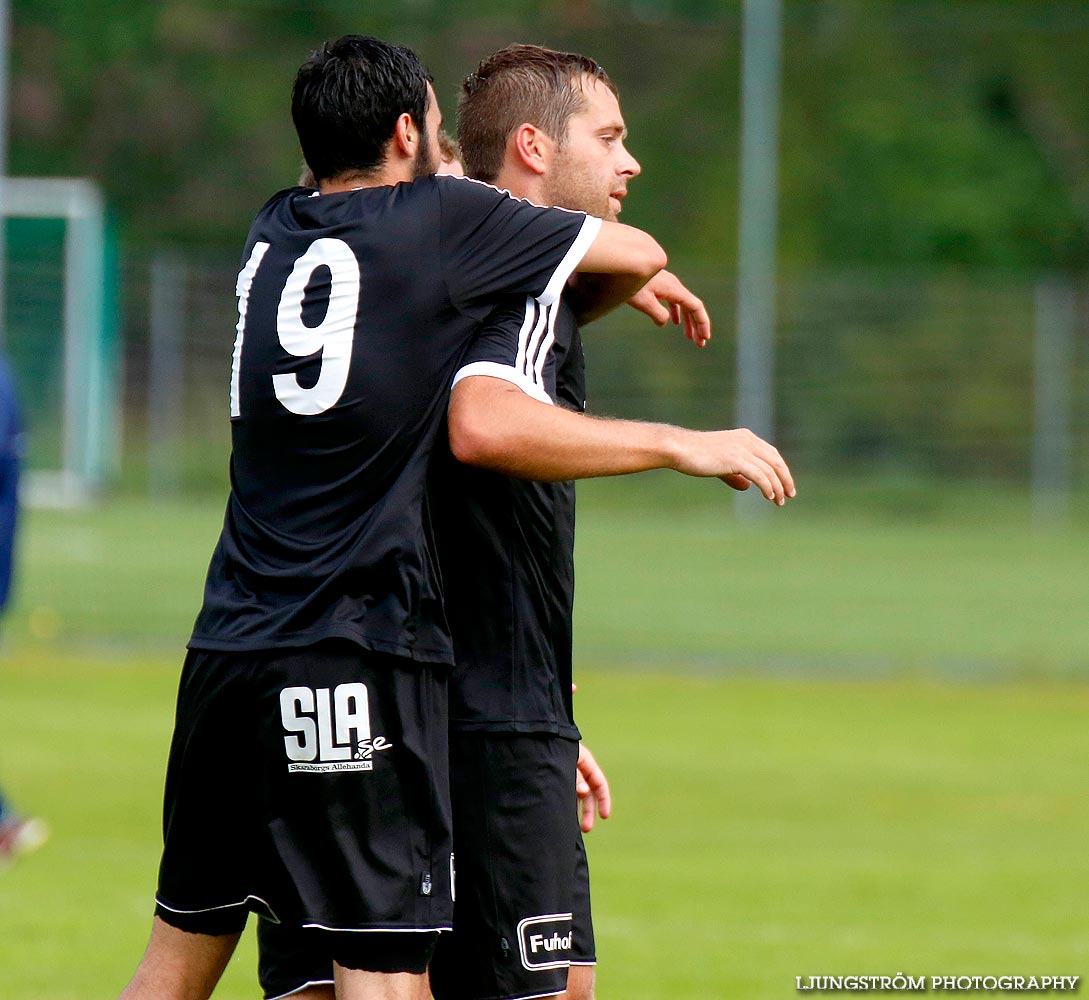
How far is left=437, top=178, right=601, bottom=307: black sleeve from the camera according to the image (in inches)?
143

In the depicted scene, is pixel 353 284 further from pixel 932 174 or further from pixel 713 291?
pixel 932 174

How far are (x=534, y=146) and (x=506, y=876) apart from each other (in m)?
1.40

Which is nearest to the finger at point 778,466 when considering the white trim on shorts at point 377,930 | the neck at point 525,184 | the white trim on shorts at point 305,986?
the neck at point 525,184

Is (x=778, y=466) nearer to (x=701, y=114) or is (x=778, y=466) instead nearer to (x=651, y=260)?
(x=651, y=260)

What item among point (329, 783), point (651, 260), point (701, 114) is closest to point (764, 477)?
point (651, 260)

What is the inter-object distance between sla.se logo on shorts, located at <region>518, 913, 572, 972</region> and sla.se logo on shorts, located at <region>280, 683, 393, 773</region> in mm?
512

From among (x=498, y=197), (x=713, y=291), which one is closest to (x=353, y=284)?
(x=498, y=197)

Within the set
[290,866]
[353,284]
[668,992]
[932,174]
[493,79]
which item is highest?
[932,174]

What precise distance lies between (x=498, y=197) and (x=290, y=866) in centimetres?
124

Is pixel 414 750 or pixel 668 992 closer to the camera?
pixel 414 750

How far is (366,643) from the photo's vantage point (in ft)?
11.7

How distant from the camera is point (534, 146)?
13.2 ft

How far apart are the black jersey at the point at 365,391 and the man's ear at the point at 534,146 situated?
32 centimetres

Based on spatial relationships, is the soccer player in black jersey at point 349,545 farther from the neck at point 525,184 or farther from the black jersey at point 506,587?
the neck at point 525,184
